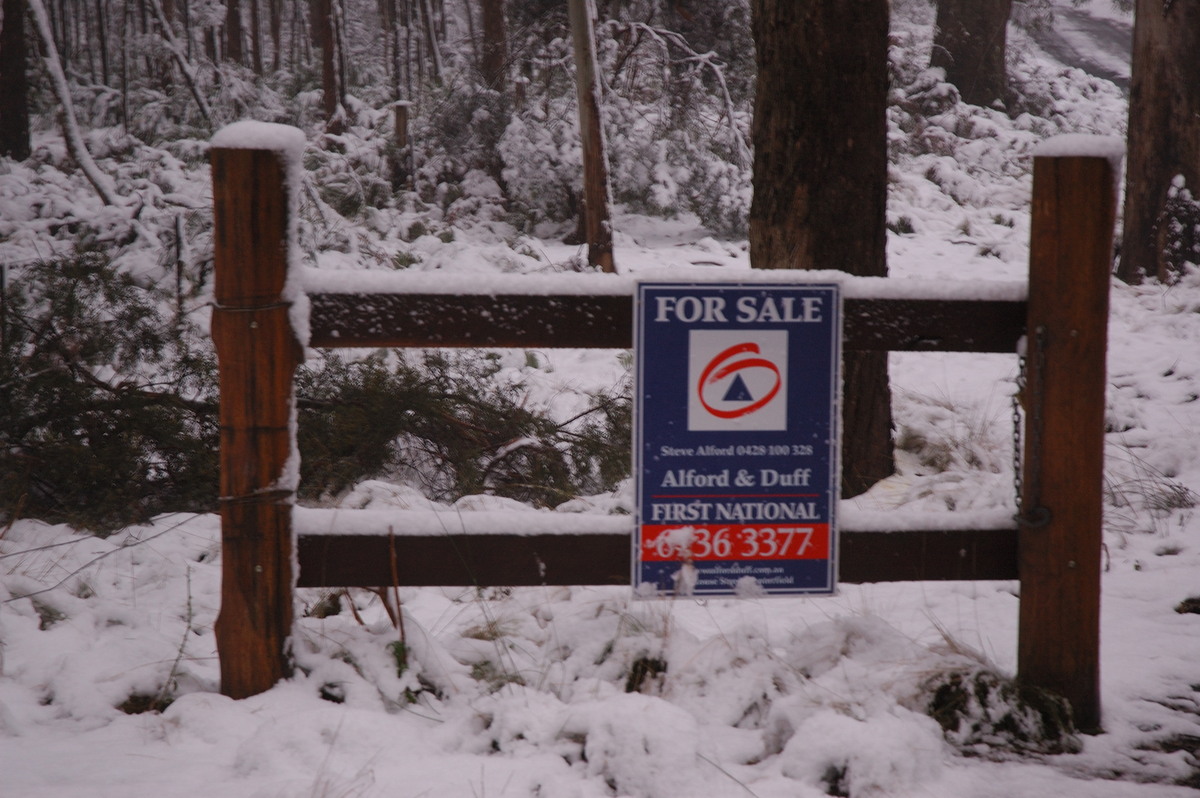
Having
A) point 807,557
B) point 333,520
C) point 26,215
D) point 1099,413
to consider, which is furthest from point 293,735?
point 26,215

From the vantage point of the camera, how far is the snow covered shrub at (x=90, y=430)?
458 centimetres

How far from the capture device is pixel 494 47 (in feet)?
46.8

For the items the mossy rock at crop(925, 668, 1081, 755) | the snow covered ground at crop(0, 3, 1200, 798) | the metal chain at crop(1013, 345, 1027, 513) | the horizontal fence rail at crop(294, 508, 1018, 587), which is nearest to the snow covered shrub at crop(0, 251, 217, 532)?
the snow covered ground at crop(0, 3, 1200, 798)

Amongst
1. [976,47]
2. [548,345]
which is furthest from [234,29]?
[548,345]

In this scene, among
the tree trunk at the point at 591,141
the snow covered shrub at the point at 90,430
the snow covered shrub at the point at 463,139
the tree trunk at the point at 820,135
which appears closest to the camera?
the tree trunk at the point at 820,135

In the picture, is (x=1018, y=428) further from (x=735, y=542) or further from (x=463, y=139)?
(x=463, y=139)

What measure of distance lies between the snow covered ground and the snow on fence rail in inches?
9.0

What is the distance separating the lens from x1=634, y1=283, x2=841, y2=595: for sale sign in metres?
2.61

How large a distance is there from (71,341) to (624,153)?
8221 millimetres

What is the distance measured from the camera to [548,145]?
41.0 ft

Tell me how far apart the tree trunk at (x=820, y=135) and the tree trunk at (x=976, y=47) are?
14.5 meters

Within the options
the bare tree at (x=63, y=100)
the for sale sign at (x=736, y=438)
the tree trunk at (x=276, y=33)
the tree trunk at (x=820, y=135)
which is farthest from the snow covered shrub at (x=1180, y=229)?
the tree trunk at (x=276, y=33)

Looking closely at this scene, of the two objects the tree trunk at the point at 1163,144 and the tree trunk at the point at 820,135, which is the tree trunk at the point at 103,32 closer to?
the tree trunk at the point at 820,135

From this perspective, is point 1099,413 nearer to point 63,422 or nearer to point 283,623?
point 283,623
